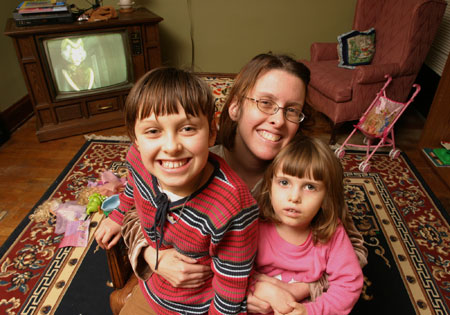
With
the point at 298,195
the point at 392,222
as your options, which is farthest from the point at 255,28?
the point at 298,195

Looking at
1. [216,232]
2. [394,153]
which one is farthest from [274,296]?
[394,153]

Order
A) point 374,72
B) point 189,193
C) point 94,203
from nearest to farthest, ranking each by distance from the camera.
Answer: point 189,193
point 94,203
point 374,72

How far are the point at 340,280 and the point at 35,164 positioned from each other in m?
2.63

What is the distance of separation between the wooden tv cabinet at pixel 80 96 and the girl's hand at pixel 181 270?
2.39 m

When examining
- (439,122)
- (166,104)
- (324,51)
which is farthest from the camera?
(324,51)

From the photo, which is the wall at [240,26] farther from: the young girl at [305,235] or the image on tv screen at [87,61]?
the young girl at [305,235]

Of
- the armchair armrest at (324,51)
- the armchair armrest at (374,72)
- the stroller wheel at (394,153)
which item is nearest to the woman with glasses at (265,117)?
the armchair armrest at (374,72)

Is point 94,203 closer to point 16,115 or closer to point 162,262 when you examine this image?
point 162,262

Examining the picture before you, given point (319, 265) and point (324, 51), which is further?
point (324, 51)

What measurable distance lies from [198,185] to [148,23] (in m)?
2.51

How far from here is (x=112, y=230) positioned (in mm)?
1137

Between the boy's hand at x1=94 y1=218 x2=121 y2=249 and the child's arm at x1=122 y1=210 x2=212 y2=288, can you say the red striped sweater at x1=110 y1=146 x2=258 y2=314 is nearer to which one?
the child's arm at x1=122 y1=210 x2=212 y2=288

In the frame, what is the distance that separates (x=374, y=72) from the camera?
110 inches

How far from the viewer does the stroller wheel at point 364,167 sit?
8.79 ft
